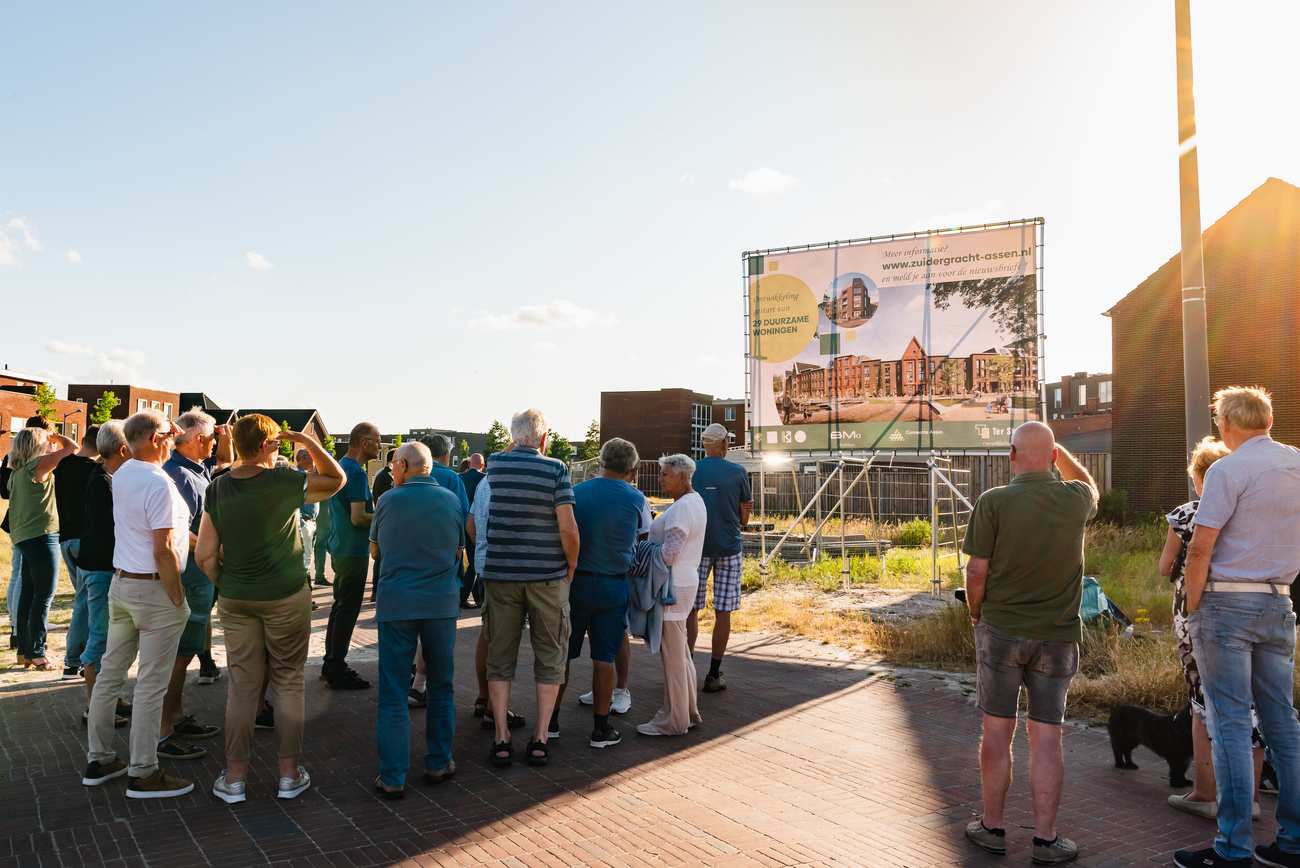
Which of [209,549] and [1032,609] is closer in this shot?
[1032,609]

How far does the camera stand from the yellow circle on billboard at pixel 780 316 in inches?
551

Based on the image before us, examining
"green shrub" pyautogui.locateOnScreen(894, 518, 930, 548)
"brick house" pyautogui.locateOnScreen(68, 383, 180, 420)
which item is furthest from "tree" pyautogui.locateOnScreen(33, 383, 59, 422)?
"green shrub" pyautogui.locateOnScreen(894, 518, 930, 548)

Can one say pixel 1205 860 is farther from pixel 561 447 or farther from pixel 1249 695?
pixel 561 447

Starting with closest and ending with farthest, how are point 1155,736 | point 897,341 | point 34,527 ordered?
point 1155,736
point 34,527
point 897,341

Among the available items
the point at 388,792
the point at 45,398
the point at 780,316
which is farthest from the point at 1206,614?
the point at 45,398

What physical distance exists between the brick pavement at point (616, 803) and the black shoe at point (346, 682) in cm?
37

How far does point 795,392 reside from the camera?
14211 mm

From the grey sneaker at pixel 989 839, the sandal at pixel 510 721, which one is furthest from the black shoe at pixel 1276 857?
the sandal at pixel 510 721

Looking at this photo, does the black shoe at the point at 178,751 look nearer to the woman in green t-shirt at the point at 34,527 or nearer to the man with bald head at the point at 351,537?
the man with bald head at the point at 351,537

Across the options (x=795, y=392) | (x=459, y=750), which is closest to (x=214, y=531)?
(x=459, y=750)

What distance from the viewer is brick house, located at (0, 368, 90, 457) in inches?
2376

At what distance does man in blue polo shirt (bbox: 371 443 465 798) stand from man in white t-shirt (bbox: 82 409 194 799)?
3.63 ft

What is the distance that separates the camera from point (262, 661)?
473 centimetres

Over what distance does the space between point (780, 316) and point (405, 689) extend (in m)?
10.5
